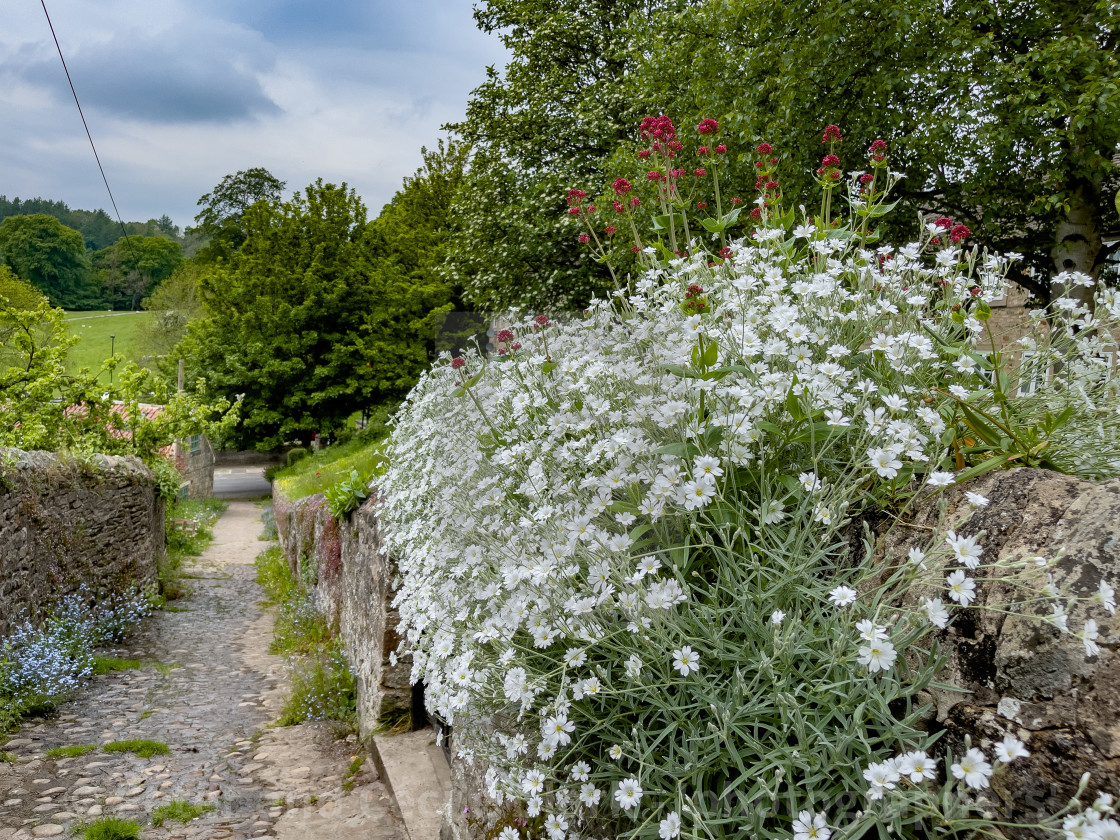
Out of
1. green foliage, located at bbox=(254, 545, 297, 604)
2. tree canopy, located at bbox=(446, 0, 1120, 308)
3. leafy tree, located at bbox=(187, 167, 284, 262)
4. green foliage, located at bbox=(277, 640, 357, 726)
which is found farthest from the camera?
leafy tree, located at bbox=(187, 167, 284, 262)

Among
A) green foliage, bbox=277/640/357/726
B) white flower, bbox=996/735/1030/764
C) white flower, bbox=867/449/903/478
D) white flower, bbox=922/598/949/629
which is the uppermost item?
white flower, bbox=867/449/903/478

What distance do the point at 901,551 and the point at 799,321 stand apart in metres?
0.80

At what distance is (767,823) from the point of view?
154 centimetres

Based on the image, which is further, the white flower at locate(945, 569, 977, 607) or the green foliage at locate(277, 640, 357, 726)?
the green foliage at locate(277, 640, 357, 726)

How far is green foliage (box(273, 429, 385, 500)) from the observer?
7.75 metres

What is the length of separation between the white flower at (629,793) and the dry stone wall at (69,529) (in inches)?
300

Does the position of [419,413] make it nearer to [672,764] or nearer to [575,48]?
[672,764]

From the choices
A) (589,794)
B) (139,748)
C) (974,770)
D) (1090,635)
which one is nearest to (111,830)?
(139,748)

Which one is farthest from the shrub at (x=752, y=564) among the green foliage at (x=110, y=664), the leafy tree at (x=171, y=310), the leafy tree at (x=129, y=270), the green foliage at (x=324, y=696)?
the leafy tree at (x=129, y=270)

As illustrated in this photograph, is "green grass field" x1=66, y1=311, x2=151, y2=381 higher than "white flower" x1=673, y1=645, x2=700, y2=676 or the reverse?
higher

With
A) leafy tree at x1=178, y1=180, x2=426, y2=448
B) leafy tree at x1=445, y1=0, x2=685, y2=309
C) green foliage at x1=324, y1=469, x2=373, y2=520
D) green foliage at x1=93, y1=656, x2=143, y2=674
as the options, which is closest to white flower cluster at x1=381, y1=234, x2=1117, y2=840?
green foliage at x1=324, y1=469, x2=373, y2=520

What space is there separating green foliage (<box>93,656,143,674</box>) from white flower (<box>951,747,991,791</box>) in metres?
8.79

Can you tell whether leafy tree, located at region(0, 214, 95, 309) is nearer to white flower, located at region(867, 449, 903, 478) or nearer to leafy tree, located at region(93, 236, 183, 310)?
leafy tree, located at region(93, 236, 183, 310)

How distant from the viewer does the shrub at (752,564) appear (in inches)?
56.0
